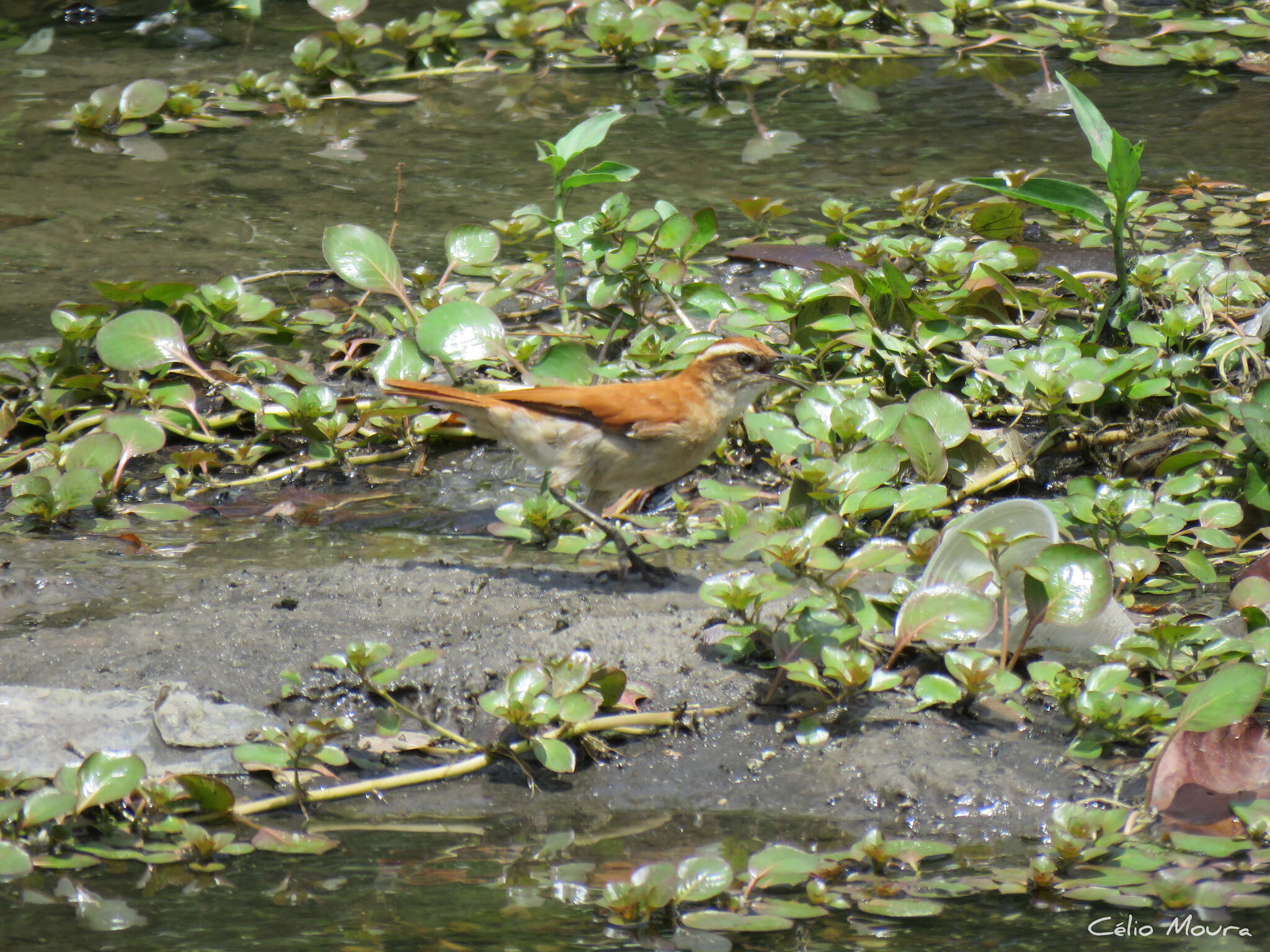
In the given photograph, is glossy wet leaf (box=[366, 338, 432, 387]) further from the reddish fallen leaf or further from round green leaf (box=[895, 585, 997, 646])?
the reddish fallen leaf

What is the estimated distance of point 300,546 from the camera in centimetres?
475

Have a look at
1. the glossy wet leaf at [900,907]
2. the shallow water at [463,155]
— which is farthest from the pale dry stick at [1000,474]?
the shallow water at [463,155]

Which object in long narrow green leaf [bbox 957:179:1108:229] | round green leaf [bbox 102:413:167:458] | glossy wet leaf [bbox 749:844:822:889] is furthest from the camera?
round green leaf [bbox 102:413:167:458]

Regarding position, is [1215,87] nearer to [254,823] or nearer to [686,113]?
[686,113]

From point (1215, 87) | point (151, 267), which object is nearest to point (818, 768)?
point (151, 267)

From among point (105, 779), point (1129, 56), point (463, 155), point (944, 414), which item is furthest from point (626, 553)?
point (1129, 56)

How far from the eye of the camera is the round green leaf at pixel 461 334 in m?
5.27

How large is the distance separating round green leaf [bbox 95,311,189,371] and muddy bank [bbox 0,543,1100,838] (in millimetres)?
1441

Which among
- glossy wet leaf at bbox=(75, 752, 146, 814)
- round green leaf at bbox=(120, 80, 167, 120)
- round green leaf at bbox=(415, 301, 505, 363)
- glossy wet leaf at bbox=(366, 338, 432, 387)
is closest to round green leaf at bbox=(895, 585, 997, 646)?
glossy wet leaf at bbox=(75, 752, 146, 814)

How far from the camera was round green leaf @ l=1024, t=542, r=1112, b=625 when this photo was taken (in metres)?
3.42

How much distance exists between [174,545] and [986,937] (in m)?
3.18

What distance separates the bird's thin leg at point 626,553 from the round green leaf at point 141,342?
6.46 feet

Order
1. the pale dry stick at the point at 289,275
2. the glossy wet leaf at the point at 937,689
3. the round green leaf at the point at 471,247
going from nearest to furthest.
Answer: the glossy wet leaf at the point at 937,689, the round green leaf at the point at 471,247, the pale dry stick at the point at 289,275

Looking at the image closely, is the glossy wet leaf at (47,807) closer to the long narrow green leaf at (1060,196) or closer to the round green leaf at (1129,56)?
the long narrow green leaf at (1060,196)
